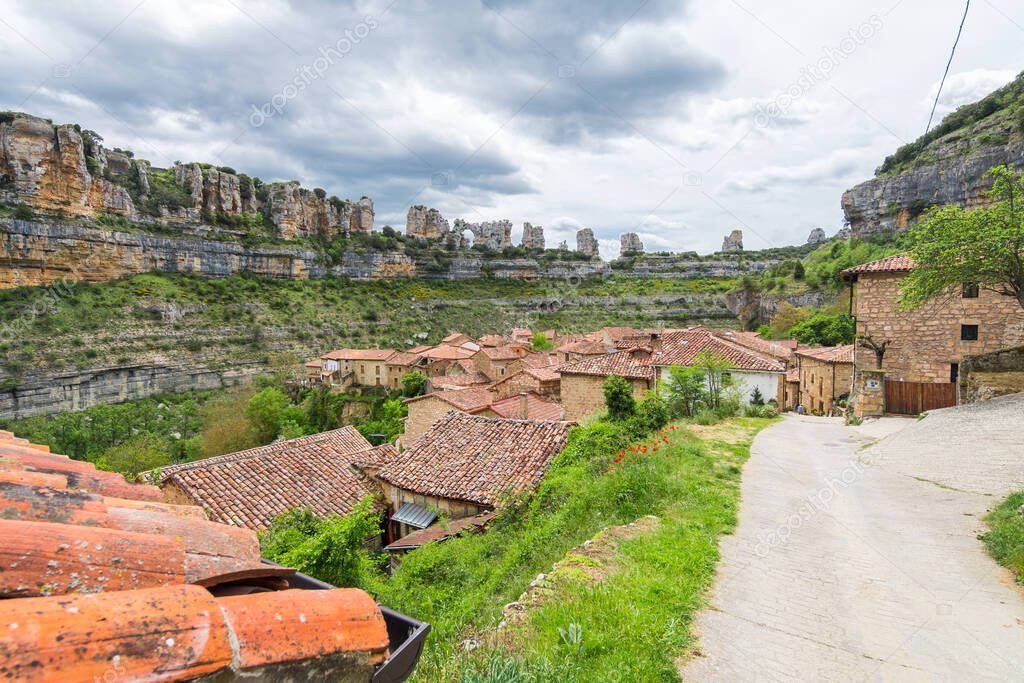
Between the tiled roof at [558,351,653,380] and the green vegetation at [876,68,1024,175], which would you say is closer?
the tiled roof at [558,351,653,380]

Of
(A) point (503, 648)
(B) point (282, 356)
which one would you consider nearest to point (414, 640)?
(A) point (503, 648)

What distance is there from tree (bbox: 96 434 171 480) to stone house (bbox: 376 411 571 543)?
73.4 ft

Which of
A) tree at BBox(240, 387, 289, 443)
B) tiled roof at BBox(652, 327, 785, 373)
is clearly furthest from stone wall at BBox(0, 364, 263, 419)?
tiled roof at BBox(652, 327, 785, 373)

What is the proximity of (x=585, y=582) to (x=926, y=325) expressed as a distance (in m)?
19.7

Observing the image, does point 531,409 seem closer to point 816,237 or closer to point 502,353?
point 502,353

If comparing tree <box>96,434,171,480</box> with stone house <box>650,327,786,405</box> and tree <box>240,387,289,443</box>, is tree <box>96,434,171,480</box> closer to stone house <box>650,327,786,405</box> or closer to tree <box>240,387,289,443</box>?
tree <box>240,387,289,443</box>

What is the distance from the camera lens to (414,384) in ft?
148

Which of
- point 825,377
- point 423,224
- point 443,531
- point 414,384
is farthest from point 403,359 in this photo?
point 423,224

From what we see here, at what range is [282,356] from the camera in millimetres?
55688

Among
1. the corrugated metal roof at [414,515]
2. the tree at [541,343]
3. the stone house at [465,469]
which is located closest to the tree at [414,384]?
the tree at [541,343]

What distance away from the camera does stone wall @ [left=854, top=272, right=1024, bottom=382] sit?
16.1m

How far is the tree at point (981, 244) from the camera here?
32.3 ft

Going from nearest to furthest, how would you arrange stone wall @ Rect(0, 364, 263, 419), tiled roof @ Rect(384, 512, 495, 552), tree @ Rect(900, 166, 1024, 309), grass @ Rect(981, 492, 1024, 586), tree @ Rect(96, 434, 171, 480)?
grass @ Rect(981, 492, 1024, 586), tiled roof @ Rect(384, 512, 495, 552), tree @ Rect(900, 166, 1024, 309), tree @ Rect(96, 434, 171, 480), stone wall @ Rect(0, 364, 263, 419)

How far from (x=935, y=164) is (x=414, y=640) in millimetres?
74770
